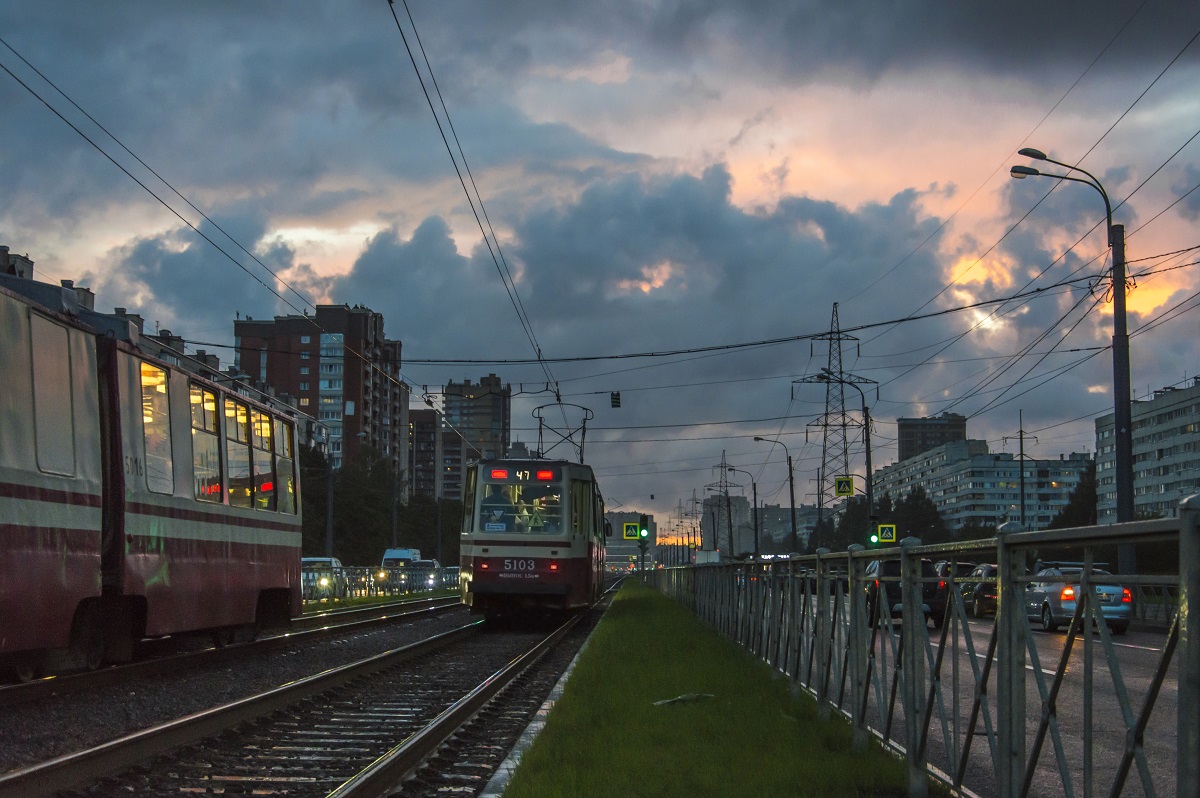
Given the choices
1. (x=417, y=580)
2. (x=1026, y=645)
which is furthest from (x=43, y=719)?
(x=417, y=580)

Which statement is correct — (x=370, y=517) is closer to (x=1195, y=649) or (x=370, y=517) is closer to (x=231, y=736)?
(x=231, y=736)

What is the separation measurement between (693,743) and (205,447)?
8.36m

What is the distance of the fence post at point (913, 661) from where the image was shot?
652cm

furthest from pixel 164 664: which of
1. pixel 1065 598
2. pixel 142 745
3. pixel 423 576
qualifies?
pixel 423 576

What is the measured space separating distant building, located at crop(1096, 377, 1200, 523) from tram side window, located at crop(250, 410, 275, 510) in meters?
145

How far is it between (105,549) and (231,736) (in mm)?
3550

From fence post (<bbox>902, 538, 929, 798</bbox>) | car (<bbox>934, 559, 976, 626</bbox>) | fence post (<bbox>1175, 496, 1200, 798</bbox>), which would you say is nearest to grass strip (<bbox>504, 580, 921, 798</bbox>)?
fence post (<bbox>902, 538, 929, 798</bbox>)

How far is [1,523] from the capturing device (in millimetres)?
9461

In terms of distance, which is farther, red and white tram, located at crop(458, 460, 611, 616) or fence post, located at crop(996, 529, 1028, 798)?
red and white tram, located at crop(458, 460, 611, 616)

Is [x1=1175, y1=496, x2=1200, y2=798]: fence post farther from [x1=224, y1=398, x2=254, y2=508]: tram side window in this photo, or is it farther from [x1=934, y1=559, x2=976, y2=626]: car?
[x1=224, y1=398, x2=254, y2=508]: tram side window

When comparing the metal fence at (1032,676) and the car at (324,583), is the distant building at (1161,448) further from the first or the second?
the metal fence at (1032,676)

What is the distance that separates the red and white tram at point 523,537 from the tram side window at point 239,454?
8.93 metres

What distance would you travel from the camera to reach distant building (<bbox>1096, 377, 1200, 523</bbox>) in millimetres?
152125

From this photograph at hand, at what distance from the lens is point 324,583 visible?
39.2 m
